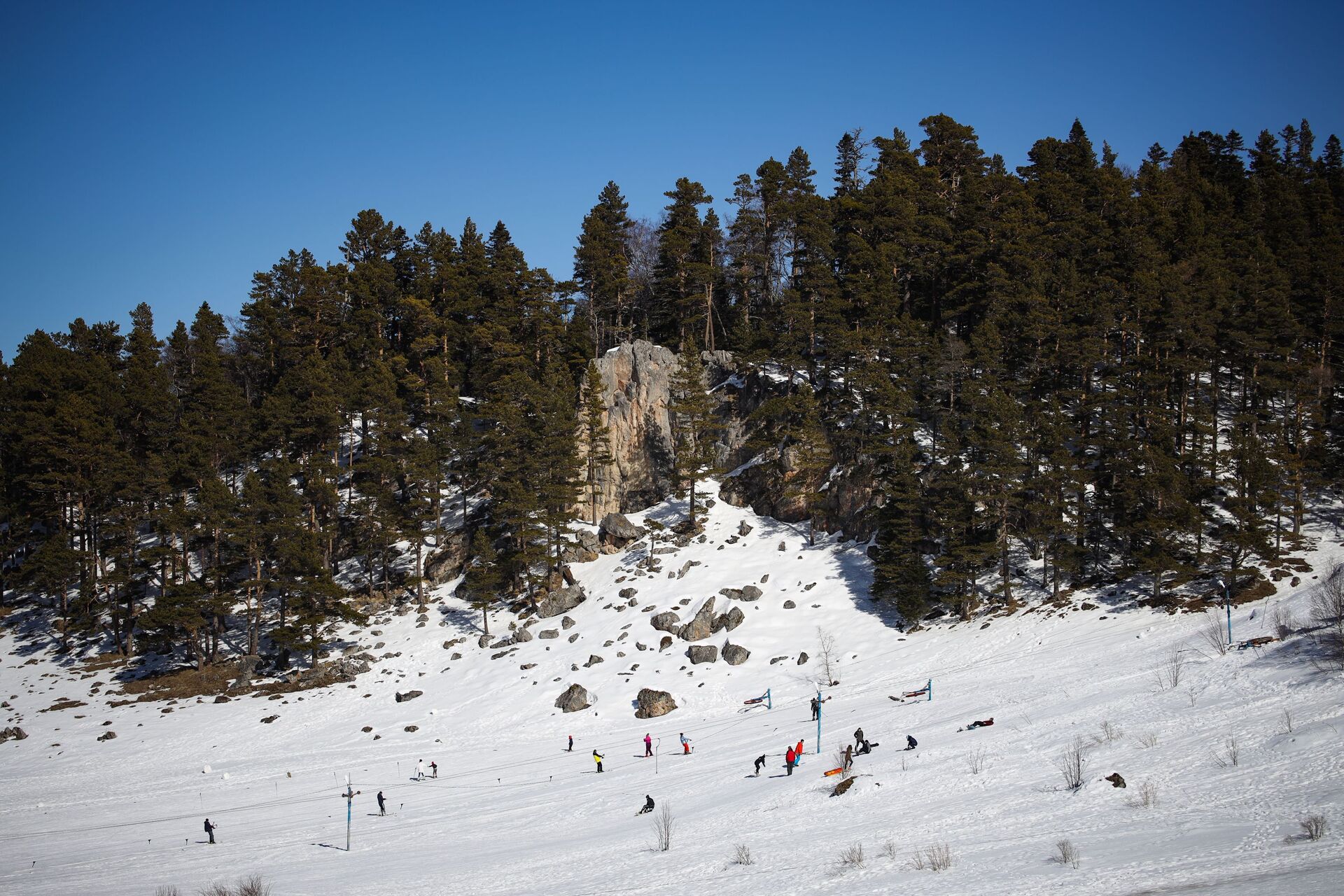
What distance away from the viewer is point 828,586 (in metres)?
44.1

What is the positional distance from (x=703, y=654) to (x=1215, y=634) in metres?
23.1

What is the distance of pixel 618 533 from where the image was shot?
169ft

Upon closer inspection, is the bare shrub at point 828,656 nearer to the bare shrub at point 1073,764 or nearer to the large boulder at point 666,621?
the large boulder at point 666,621

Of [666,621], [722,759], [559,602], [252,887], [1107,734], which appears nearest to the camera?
[252,887]

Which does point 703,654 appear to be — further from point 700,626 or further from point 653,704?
point 653,704

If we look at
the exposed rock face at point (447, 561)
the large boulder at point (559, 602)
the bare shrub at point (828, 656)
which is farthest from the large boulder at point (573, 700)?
the exposed rock face at point (447, 561)

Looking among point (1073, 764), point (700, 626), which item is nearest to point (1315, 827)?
point (1073, 764)

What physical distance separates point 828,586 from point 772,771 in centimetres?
2153

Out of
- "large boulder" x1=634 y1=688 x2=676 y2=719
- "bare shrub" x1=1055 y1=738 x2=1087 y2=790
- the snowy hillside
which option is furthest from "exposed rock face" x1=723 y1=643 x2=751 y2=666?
"bare shrub" x1=1055 y1=738 x2=1087 y2=790

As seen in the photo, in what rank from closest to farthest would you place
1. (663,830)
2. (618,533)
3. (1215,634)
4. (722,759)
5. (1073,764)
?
(1073,764) < (663,830) < (722,759) < (1215,634) < (618,533)

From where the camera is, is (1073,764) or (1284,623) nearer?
(1073,764)

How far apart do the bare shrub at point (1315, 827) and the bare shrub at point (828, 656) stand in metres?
23.2

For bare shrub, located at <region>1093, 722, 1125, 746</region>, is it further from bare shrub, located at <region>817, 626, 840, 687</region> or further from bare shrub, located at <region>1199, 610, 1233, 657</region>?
bare shrub, located at <region>817, 626, 840, 687</region>

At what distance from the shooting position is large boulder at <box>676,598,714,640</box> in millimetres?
41281
